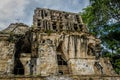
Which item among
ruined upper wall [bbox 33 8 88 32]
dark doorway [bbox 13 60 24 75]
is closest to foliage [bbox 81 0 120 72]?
ruined upper wall [bbox 33 8 88 32]

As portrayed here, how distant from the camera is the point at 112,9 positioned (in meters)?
20.4

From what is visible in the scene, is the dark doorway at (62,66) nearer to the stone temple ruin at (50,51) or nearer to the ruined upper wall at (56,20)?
the stone temple ruin at (50,51)

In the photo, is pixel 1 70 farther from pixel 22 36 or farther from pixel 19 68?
pixel 22 36

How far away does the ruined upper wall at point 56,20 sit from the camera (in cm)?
2333

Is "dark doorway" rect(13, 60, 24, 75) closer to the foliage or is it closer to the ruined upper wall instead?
the ruined upper wall

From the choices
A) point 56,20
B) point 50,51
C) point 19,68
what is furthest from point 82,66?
point 56,20

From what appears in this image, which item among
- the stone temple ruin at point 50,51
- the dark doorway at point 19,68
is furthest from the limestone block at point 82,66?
the dark doorway at point 19,68

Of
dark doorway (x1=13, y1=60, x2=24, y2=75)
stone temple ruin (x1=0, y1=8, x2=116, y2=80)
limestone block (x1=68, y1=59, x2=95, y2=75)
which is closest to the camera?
stone temple ruin (x1=0, y1=8, x2=116, y2=80)

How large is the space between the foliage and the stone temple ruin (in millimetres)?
1737

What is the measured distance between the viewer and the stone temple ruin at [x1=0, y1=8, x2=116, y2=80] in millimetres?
18141

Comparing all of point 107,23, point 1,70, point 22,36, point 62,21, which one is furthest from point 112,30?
point 1,70

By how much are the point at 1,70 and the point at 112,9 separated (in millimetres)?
12527

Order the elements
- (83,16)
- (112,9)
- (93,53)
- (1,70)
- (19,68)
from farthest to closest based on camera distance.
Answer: (83,16)
(93,53)
(112,9)
(19,68)
(1,70)

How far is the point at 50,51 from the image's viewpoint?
19375 millimetres
